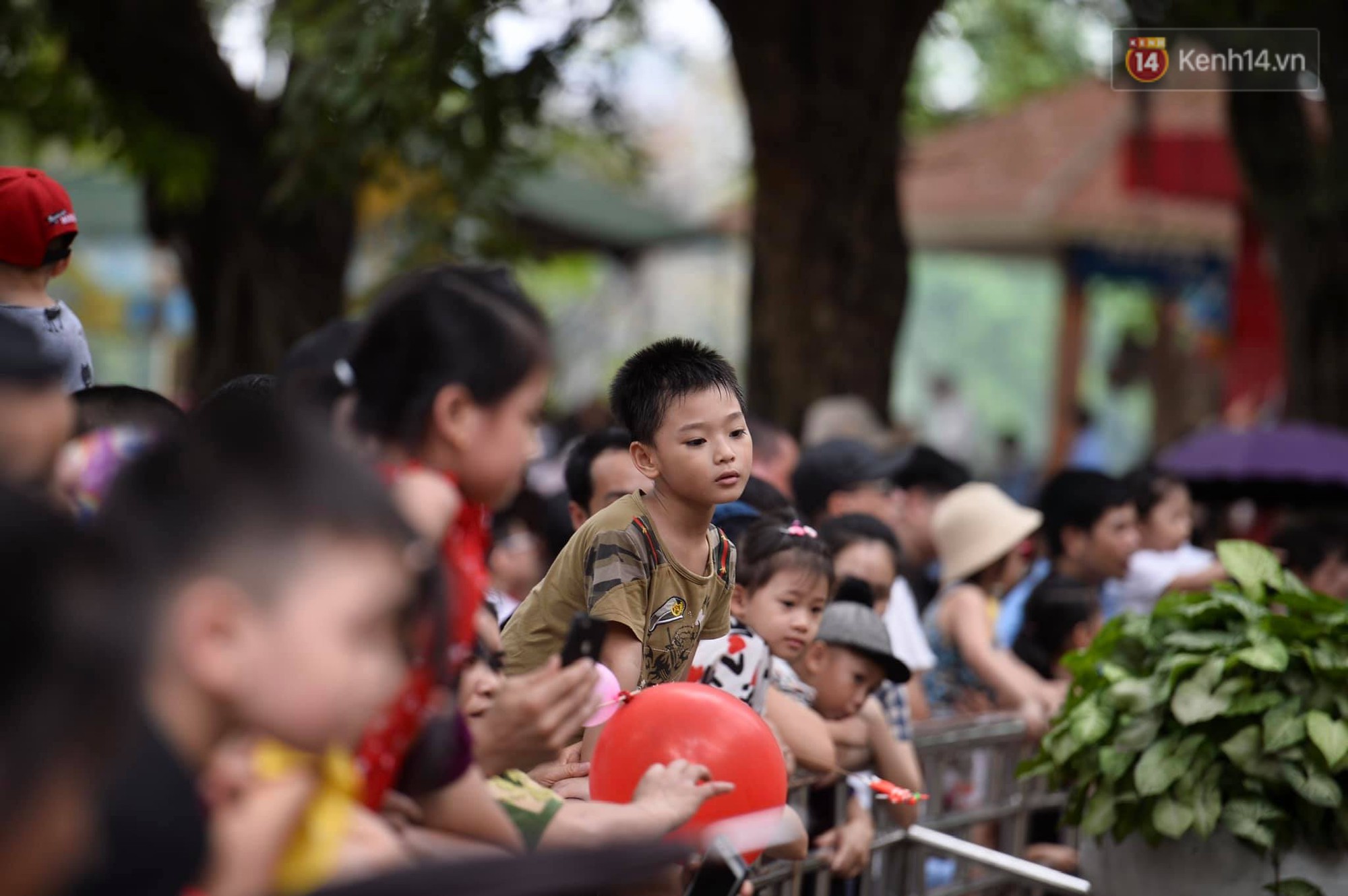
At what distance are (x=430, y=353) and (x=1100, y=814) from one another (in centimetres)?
304

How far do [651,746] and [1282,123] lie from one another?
968cm

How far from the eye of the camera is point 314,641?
6.11 ft

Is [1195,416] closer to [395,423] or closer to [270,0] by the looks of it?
[270,0]

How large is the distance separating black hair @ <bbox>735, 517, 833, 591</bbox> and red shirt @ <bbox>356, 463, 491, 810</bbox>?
A: 6.38ft

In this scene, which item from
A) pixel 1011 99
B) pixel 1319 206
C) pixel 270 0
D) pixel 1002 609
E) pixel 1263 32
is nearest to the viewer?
pixel 1002 609

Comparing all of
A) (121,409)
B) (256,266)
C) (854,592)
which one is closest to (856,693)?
(854,592)

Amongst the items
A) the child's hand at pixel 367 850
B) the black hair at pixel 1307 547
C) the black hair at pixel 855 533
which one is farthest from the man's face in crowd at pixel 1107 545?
the child's hand at pixel 367 850

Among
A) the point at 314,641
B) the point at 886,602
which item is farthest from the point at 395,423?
the point at 886,602

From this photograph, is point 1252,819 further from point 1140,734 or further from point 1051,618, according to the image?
point 1051,618

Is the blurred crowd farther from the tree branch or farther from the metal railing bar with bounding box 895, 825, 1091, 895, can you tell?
the tree branch

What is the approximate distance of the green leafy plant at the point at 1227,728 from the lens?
440cm

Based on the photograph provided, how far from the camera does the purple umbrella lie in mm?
9078

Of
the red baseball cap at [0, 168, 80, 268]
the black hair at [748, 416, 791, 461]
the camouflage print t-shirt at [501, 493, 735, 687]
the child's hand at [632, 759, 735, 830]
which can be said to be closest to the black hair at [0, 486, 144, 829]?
the child's hand at [632, 759, 735, 830]

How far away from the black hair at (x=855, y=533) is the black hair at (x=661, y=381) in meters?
1.45
